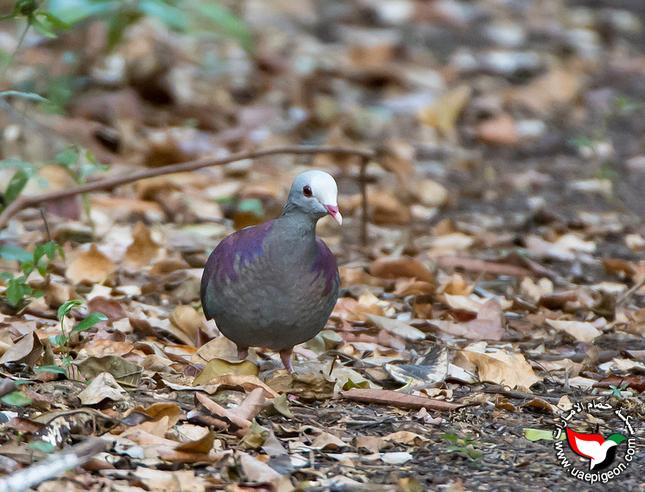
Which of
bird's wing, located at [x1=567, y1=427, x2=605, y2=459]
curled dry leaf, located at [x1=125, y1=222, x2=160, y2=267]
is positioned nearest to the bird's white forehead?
bird's wing, located at [x1=567, y1=427, x2=605, y2=459]

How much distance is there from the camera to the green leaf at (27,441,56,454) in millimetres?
2850

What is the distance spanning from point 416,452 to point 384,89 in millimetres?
5447

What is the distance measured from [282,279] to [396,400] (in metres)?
0.49

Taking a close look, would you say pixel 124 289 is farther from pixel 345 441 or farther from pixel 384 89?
pixel 384 89

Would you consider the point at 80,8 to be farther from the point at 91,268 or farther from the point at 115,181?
the point at 115,181

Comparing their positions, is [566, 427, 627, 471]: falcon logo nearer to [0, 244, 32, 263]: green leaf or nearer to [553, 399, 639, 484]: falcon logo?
[553, 399, 639, 484]: falcon logo

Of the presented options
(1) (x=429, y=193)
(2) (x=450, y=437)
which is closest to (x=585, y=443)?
(2) (x=450, y=437)

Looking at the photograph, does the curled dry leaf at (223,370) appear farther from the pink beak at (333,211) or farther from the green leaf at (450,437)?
the green leaf at (450,437)

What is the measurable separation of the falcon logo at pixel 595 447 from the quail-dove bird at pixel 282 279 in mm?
844

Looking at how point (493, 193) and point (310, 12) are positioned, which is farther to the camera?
point (310, 12)

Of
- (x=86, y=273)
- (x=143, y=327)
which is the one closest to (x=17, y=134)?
(x=86, y=273)

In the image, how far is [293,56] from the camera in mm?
8391

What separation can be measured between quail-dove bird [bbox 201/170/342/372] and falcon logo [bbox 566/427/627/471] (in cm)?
84

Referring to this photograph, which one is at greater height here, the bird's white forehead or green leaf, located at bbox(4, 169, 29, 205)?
the bird's white forehead
